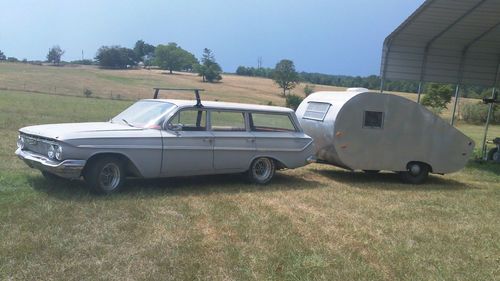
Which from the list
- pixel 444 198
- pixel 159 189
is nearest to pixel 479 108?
pixel 444 198

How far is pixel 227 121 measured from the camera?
1004 cm

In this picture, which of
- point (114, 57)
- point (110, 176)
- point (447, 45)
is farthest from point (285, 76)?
point (110, 176)

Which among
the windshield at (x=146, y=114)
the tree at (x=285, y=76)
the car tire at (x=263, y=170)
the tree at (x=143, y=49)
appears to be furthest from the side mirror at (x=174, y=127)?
the tree at (x=143, y=49)

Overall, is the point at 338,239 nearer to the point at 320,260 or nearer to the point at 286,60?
the point at 320,260

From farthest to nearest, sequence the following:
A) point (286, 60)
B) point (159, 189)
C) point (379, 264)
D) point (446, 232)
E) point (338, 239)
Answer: point (286, 60) < point (159, 189) < point (446, 232) < point (338, 239) < point (379, 264)

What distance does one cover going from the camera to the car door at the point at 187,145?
866 cm

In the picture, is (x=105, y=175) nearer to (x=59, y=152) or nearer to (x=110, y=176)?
(x=110, y=176)

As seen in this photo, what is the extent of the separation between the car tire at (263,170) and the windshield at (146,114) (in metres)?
2.17

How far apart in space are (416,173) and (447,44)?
23.9 feet

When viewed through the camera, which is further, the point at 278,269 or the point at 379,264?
the point at 379,264

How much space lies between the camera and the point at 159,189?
8.70 meters

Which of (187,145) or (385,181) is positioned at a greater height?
(187,145)

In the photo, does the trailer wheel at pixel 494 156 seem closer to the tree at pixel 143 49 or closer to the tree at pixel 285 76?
the tree at pixel 285 76

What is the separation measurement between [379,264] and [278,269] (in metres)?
1.24
